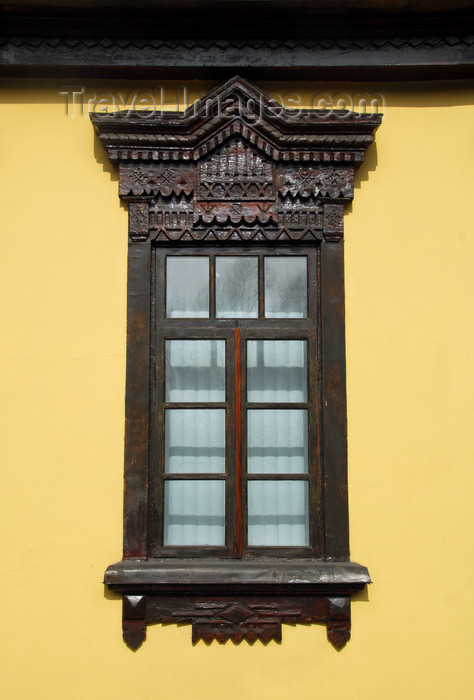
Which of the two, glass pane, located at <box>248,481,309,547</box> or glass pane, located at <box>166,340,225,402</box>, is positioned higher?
glass pane, located at <box>166,340,225,402</box>

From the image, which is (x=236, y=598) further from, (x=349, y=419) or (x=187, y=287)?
(x=187, y=287)

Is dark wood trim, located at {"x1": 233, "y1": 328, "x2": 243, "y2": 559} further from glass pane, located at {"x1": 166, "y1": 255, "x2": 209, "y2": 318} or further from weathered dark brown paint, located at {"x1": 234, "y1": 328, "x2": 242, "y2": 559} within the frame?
glass pane, located at {"x1": 166, "y1": 255, "x2": 209, "y2": 318}

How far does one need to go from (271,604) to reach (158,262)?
1.83m

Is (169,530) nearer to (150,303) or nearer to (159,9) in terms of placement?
(150,303)

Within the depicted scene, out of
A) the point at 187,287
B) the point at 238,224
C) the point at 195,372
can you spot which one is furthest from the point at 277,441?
the point at 238,224

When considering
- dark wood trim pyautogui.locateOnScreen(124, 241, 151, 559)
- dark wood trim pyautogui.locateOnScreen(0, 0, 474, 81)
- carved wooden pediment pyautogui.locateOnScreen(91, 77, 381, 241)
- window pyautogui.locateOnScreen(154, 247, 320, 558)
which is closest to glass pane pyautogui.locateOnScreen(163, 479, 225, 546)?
window pyautogui.locateOnScreen(154, 247, 320, 558)

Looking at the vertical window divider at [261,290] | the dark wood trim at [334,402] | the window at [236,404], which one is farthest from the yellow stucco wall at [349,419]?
the vertical window divider at [261,290]

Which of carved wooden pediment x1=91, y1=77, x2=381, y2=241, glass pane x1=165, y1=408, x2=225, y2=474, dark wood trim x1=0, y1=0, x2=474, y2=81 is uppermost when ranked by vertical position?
dark wood trim x1=0, y1=0, x2=474, y2=81

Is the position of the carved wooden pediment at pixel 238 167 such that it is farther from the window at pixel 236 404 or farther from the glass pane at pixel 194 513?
the glass pane at pixel 194 513

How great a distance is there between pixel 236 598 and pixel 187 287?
160 cm

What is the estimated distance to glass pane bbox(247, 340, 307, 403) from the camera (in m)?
3.18

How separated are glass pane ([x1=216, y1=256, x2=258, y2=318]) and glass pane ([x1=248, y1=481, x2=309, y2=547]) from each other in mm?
906

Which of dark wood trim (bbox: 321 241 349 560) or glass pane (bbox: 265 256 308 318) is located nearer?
dark wood trim (bbox: 321 241 349 560)

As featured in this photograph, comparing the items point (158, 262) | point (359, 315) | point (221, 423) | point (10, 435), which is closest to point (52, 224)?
point (158, 262)
